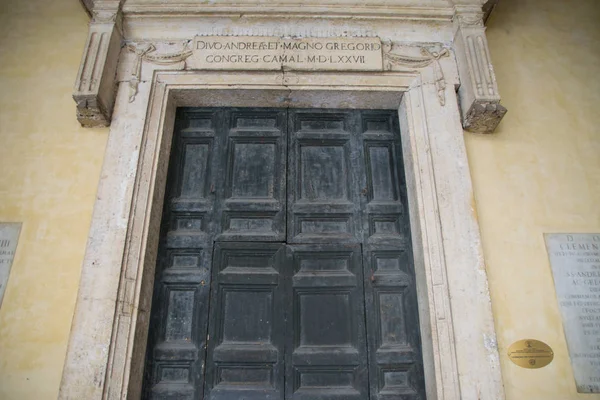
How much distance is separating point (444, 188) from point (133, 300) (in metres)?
2.23

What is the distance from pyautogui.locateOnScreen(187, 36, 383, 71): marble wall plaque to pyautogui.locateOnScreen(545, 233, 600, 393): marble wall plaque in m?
1.88

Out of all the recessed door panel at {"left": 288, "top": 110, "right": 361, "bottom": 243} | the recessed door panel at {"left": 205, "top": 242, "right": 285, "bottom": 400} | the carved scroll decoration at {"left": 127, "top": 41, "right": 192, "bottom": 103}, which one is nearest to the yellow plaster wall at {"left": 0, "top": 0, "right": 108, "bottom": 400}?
the carved scroll decoration at {"left": 127, "top": 41, "right": 192, "bottom": 103}

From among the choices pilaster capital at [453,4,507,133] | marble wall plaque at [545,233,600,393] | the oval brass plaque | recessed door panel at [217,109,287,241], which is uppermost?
pilaster capital at [453,4,507,133]

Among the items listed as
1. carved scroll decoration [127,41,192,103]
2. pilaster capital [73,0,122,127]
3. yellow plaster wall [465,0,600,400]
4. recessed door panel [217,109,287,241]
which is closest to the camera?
yellow plaster wall [465,0,600,400]

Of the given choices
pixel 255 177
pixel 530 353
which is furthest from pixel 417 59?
pixel 530 353

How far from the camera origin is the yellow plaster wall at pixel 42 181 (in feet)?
9.55

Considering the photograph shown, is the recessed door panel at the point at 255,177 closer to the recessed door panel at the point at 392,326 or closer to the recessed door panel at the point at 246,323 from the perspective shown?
the recessed door panel at the point at 246,323

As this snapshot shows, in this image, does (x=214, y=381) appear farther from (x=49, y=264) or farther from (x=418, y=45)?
(x=418, y=45)

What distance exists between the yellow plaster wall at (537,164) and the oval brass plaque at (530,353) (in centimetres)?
3

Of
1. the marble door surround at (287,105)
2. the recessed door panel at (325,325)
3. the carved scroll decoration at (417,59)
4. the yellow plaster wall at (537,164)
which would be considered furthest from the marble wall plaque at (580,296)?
the carved scroll decoration at (417,59)

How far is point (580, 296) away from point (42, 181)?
3802 mm

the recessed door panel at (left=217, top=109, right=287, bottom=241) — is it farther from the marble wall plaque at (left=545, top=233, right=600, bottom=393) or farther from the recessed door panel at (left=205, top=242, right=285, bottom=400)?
the marble wall plaque at (left=545, top=233, right=600, bottom=393)

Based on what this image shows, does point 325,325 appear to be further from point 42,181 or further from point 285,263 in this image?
point 42,181

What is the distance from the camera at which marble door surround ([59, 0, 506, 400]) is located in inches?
113
